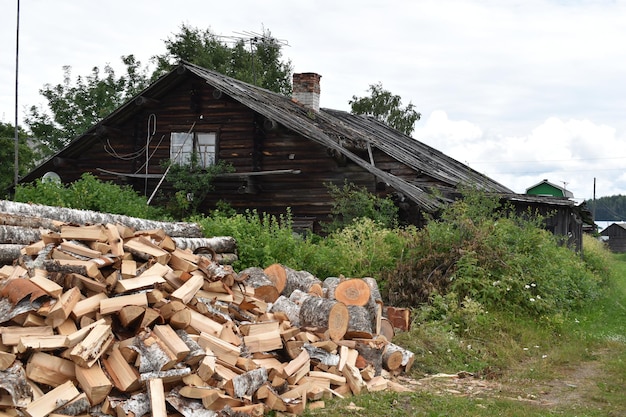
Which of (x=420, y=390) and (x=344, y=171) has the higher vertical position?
(x=344, y=171)

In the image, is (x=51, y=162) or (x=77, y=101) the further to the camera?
(x=77, y=101)

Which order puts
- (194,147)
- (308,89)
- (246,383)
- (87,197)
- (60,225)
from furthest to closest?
(308,89) < (194,147) < (87,197) < (60,225) < (246,383)

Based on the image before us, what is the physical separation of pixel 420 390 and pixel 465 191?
25.4ft

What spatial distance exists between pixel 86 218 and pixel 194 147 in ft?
30.6

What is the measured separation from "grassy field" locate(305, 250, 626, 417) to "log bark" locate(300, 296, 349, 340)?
1024mm

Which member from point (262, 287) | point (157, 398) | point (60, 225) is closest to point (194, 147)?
point (262, 287)

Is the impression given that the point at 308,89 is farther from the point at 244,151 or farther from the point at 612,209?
the point at 612,209

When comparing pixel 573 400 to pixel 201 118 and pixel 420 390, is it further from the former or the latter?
pixel 201 118

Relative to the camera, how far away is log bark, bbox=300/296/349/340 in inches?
344

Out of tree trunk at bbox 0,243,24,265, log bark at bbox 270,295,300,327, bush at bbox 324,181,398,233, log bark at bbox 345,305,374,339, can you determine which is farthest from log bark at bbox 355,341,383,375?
bush at bbox 324,181,398,233

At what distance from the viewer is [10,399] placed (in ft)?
19.2

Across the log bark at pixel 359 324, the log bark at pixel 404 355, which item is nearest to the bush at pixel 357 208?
the log bark at pixel 404 355

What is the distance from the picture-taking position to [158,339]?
264 inches

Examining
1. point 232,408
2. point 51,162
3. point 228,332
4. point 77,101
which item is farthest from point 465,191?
point 77,101
